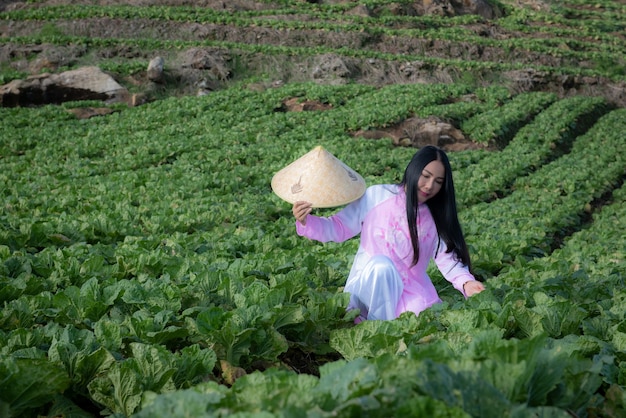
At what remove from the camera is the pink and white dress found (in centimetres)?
424

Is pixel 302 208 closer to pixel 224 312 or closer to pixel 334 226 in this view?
pixel 334 226

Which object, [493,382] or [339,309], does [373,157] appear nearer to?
[339,309]

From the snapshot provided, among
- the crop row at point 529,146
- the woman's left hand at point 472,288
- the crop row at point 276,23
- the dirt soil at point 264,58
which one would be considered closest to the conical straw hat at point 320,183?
the woman's left hand at point 472,288

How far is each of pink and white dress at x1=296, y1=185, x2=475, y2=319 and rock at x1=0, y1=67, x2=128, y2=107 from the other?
2006cm

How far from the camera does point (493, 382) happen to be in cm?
198

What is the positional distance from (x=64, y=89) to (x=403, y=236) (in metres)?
21.1

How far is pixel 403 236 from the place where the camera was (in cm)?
454

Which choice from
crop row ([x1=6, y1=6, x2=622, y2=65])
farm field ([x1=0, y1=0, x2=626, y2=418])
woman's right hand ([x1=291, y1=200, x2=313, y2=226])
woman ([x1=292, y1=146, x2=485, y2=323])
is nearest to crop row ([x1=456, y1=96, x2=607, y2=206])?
farm field ([x1=0, y1=0, x2=626, y2=418])

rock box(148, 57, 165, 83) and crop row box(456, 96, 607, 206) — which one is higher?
rock box(148, 57, 165, 83)

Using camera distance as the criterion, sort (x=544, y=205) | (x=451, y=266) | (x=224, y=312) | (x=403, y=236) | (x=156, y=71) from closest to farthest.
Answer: (x=224, y=312)
(x=403, y=236)
(x=451, y=266)
(x=544, y=205)
(x=156, y=71)

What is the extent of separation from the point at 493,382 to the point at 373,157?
13787 mm

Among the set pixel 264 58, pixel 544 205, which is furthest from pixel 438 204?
pixel 264 58

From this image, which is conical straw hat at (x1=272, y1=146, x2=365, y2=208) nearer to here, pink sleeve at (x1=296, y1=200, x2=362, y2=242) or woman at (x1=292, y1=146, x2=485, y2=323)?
woman at (x1=292, y1=146, x2=485, y2=323)

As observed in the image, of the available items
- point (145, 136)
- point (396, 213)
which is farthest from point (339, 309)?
point (145, 136)
